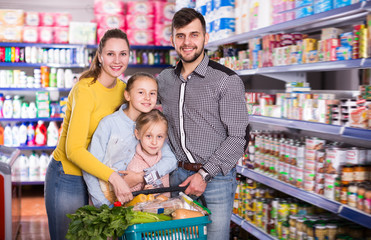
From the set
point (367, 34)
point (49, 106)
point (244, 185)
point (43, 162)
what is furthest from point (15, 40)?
point (367, 34)

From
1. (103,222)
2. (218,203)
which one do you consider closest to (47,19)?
(218,203)

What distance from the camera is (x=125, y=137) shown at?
224 centimetres

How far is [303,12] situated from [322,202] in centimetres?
132

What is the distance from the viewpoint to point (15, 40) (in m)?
6.81

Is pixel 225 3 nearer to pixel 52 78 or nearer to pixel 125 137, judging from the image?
pixel 125 137

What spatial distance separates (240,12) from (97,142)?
2.27m

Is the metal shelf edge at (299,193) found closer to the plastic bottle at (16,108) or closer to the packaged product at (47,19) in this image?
the plastic bottle at (16,108)

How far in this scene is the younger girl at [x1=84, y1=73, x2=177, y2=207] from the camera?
7.18 ft

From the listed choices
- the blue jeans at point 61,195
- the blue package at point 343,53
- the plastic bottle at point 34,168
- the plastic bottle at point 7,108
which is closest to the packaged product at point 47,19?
the plastic bottle at point 7,108

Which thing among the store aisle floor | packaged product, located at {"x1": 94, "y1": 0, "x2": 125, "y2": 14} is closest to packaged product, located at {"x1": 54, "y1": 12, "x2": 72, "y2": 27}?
packaged product, located at {"x1": 94, "y1": 0, "x2": 125, "y2": 14}

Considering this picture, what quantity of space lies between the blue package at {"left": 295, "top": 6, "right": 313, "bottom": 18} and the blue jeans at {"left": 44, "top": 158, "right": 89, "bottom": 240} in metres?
1.88

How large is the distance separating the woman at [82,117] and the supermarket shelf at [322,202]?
1.45 metres

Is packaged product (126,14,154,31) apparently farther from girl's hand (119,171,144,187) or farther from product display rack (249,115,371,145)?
girl's hand (119,171,144,187)

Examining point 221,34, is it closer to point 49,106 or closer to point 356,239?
point 356,239
